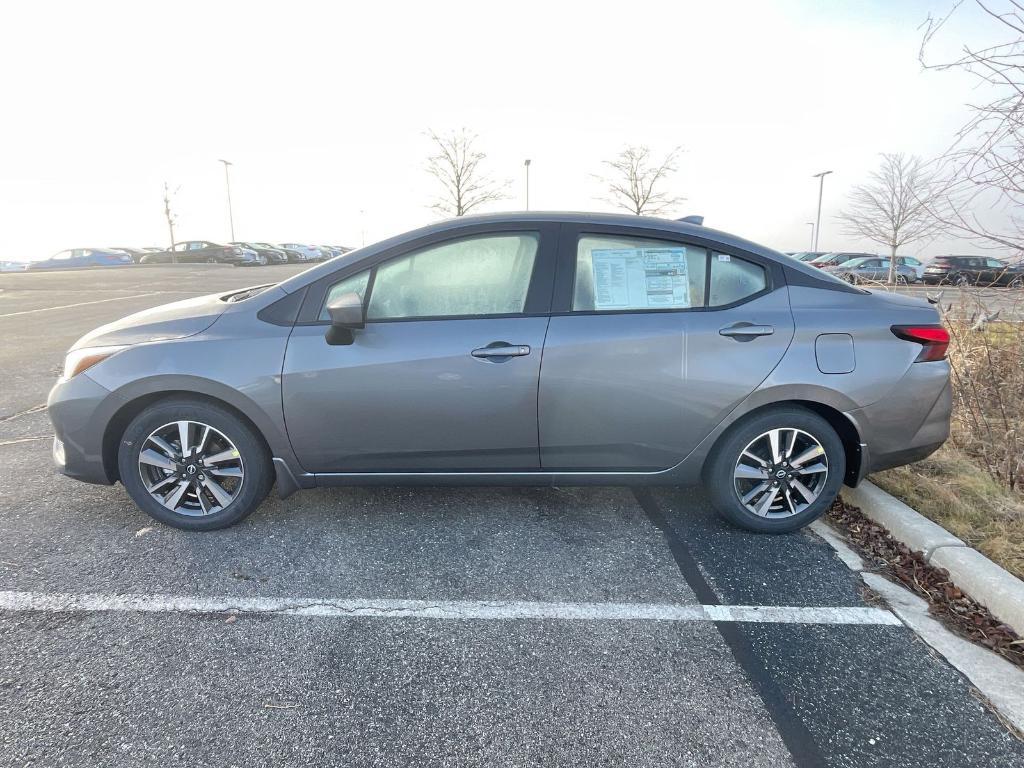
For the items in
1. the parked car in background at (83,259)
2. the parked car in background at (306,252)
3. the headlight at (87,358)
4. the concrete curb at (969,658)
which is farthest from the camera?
the parked car in background at (306,252)

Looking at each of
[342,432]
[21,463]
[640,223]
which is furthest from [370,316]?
[21,463]

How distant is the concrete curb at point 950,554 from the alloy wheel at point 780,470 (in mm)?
495

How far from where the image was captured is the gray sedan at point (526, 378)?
3029 millimetres

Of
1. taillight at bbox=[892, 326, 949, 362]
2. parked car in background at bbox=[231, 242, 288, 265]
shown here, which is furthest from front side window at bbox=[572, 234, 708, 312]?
parked car in background at bbox=[231, 242, 288, 265]

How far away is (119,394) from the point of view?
10.1 ft

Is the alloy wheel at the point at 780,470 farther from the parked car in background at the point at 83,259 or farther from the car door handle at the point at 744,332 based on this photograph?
the parked car in background at the point at 83,259

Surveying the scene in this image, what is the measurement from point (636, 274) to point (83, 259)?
4378 centimetres

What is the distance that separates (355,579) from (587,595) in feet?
3.54

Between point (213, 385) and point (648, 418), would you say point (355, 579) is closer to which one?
point (213, 385)

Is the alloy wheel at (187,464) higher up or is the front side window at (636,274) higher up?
the front side window at (636,274)

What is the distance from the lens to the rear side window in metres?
3.14

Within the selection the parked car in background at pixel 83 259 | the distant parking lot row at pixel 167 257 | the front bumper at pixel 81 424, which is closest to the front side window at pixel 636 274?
the front bumper at pixel 81 424

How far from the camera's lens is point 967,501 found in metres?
3.46

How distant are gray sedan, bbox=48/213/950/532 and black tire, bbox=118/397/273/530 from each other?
11mm
